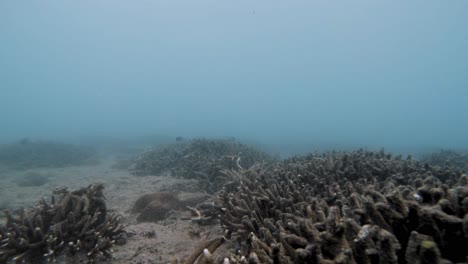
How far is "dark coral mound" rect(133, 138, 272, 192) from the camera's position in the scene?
34.7 feet

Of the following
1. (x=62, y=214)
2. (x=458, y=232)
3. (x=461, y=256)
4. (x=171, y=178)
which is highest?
(x=458, y=232)

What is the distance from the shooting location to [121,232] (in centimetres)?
535

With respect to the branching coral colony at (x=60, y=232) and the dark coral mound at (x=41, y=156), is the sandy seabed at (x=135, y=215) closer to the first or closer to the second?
the branching coral colony at (x=60, y=232)

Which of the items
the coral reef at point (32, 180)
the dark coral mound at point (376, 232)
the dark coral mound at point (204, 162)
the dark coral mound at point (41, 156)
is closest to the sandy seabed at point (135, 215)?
the coral reef at point (32, 180)

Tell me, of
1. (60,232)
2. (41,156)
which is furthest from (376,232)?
(41,156)

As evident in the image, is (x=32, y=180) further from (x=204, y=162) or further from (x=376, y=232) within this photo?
(x=376, y=232)

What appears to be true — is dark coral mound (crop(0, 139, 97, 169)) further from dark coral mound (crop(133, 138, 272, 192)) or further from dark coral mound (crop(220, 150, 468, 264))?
dark coral mound (crop(220, 150, 468, 264))

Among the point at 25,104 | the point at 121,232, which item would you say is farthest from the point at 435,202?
the point at 25,104

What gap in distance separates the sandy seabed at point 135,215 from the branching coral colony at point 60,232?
260mm

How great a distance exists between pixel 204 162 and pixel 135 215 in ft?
16.2

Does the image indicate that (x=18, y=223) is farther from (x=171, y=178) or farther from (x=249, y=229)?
(x=171, y=178)

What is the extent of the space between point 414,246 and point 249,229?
236 centimetres

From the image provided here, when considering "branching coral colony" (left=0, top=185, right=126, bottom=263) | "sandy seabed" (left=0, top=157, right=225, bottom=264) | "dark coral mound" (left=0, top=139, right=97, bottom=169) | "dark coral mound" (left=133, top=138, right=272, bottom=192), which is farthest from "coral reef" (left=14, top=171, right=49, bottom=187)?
"branching coral colony" (left=0, top=185, right=126, bottom=263)

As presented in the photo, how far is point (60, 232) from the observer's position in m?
4.64
